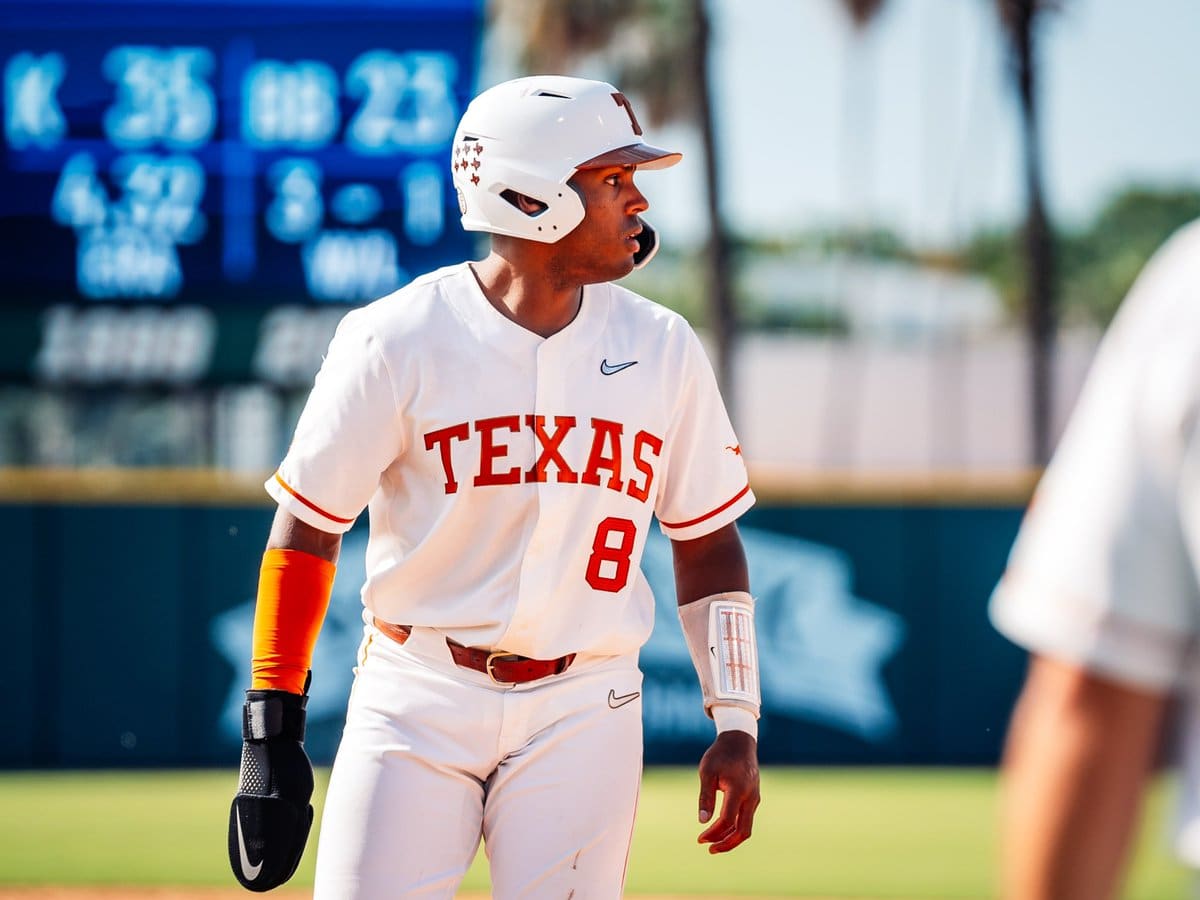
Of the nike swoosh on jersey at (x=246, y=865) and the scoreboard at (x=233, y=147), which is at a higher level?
the scoreboard at (x=233, y=147)

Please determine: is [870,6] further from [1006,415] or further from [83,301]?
[83,301]

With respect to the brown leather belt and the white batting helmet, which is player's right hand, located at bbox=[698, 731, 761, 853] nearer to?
the brown leather belt

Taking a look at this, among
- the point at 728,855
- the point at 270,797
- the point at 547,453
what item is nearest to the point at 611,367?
the point at 547,453

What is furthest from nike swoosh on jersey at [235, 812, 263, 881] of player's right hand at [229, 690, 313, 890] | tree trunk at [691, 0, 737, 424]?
tree trunk at [691, 0, 737, 424]

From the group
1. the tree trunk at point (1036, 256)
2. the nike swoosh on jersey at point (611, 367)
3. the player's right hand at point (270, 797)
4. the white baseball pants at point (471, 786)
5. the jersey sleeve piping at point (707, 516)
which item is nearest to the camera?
the white baseball pants at point (471, 786)

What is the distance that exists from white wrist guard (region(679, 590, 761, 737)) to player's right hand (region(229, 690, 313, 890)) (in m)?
0.67

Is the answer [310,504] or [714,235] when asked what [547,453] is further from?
[714,235]

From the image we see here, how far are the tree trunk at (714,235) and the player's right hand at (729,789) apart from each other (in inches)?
525

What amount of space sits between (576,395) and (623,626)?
1.24 ft

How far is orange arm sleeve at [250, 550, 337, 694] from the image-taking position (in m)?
2.95

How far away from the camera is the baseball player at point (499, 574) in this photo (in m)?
2.83

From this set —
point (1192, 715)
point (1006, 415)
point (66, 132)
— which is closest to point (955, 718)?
point (66, 132)

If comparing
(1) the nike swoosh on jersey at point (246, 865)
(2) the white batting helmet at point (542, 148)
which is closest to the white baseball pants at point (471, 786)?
(1) the nike swoosh on jersey at point (246, 865)

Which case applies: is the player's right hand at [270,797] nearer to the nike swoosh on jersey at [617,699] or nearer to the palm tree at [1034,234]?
the nike swoosh on jersey at [617,699]
